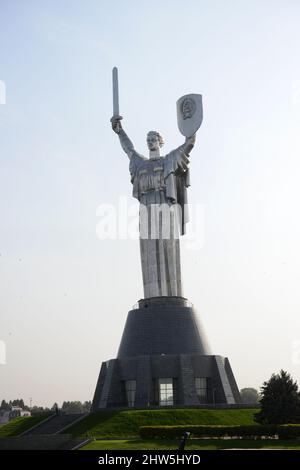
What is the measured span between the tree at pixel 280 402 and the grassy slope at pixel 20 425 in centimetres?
1418

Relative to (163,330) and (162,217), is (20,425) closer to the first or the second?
(163,330)

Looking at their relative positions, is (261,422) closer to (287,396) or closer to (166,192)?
(287,396)

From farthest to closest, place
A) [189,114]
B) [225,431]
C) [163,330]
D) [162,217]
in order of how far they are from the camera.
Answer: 1. [162,217]
2. [189,114]
3. [163,330]
4. [225,431]

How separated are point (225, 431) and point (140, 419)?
232 inches

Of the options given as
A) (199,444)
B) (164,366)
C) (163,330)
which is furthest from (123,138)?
(199,444)

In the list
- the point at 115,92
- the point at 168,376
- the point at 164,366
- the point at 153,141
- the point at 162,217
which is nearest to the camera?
the point at 168,376

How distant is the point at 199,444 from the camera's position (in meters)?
24.1

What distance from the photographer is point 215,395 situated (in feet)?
123

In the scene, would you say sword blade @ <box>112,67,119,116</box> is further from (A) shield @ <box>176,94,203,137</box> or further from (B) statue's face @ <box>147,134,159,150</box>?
(A) shield @ <box>176,94,203,137</box>

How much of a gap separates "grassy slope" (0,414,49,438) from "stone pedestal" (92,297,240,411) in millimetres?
3416

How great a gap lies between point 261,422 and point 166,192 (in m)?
17.6

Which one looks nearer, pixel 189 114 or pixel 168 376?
pixel 168 376

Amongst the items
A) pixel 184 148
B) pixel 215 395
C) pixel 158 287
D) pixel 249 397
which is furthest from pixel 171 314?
pixel 249 397
